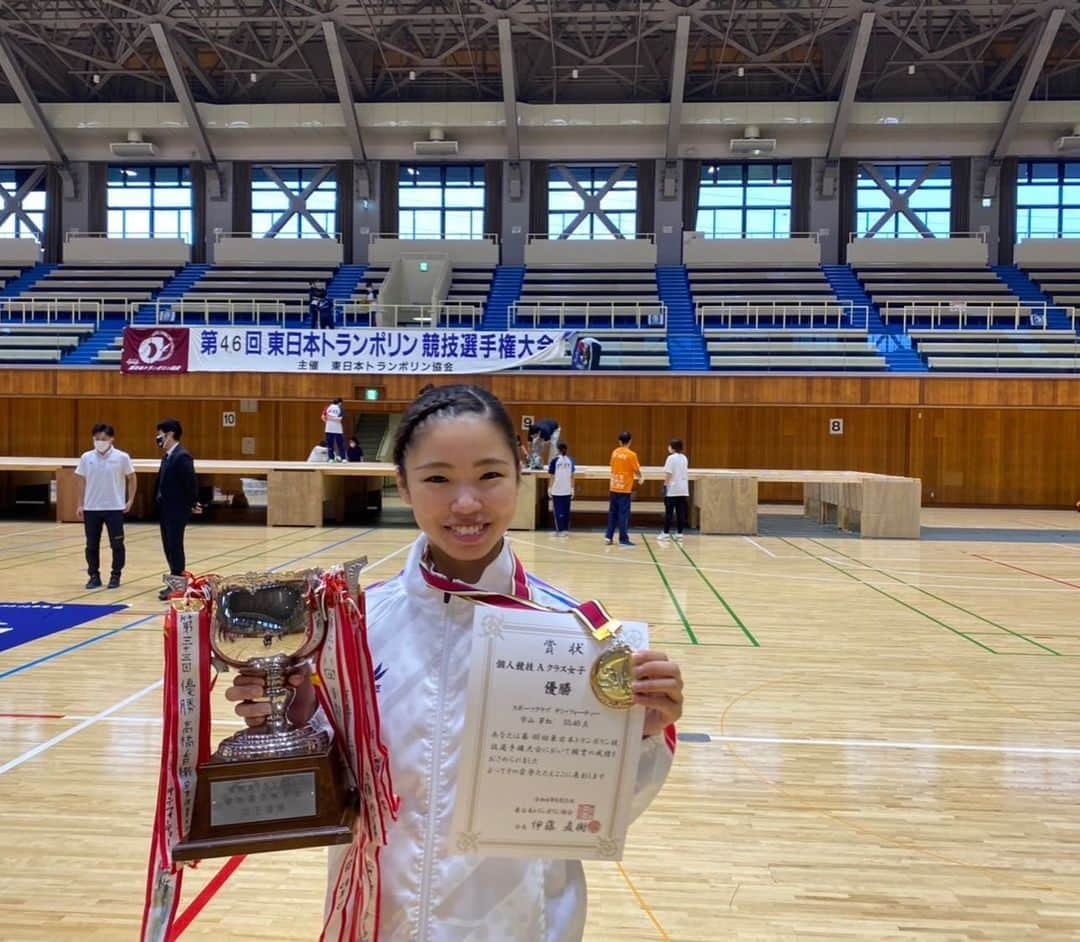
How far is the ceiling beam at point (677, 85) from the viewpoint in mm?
19797

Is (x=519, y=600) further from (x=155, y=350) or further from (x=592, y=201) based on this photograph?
(x=592, y=201)

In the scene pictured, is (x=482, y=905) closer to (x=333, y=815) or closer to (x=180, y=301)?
(x=333, y=815)

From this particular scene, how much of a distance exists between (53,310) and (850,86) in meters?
19.4

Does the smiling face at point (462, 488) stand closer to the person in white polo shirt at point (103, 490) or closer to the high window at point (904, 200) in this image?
the person in white polo shirt at point (103, 490)

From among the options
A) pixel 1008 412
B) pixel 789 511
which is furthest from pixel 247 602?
pixel 1008 412

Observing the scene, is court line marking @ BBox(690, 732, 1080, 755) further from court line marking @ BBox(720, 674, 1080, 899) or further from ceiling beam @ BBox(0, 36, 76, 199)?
ceiling beam @ BBox(0, 36, 76, 199)

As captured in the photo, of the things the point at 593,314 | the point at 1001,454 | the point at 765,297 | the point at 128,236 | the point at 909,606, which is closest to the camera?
the point at 909,606

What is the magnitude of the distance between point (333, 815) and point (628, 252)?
23.5 meters

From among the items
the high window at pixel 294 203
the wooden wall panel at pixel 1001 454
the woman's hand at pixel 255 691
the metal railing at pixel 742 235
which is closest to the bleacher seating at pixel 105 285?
the high window at pixel 294 203

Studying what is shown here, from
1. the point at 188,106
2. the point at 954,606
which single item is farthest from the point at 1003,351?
the point at 188,106

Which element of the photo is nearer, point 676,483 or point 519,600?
point 519,600

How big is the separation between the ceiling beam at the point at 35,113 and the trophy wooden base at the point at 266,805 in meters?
25.7

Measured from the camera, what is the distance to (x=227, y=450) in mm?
19859

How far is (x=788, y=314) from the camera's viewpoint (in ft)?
69.1
